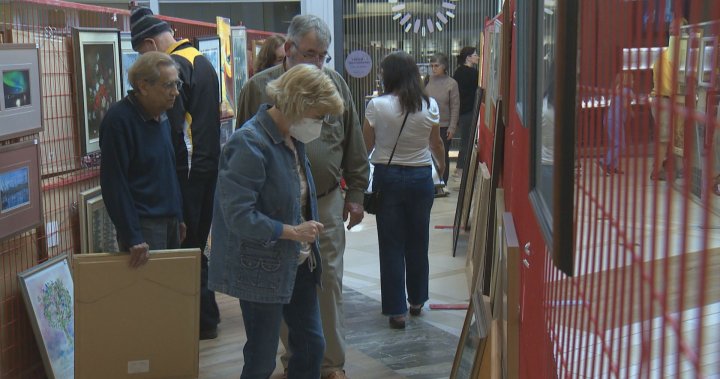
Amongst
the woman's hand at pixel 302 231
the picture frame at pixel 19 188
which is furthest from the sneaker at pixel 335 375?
the picture frame at pixel 19 188

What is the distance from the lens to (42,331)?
4.13 metres

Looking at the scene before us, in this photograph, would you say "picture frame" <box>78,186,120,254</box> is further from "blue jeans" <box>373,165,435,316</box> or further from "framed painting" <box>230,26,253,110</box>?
"framed painting" <box>230,26,253,110</box>

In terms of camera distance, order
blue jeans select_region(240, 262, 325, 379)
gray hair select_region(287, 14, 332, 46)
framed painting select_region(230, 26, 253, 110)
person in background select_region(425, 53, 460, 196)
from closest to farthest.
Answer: blue jeans select_region(240, 262, 325, 379), gray hair select_region(287, 14, 332, 46), framed painting select_region(230, 26, 253, 110), person in background select_region(425, 53, 460, 196)

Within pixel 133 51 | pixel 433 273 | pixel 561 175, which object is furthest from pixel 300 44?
pixel 433 273

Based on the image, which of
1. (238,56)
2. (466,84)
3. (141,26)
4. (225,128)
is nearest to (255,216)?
(141,26)

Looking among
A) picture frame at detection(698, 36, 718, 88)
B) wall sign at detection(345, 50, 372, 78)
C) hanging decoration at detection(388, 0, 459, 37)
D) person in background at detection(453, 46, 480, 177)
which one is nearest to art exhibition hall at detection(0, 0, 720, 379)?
picture frame at detection(698, 36, 718, 88)

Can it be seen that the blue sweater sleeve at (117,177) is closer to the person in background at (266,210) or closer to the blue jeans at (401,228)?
the person in background at (266,210)

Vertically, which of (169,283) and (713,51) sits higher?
(713,51)

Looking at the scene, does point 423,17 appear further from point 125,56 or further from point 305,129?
point 305,129

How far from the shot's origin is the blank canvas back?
398 centimetres

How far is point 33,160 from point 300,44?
1.36m

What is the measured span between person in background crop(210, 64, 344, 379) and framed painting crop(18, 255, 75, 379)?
135cm

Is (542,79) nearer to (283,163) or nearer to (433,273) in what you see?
(283,163)

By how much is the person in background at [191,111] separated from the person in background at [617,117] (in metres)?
3.90
